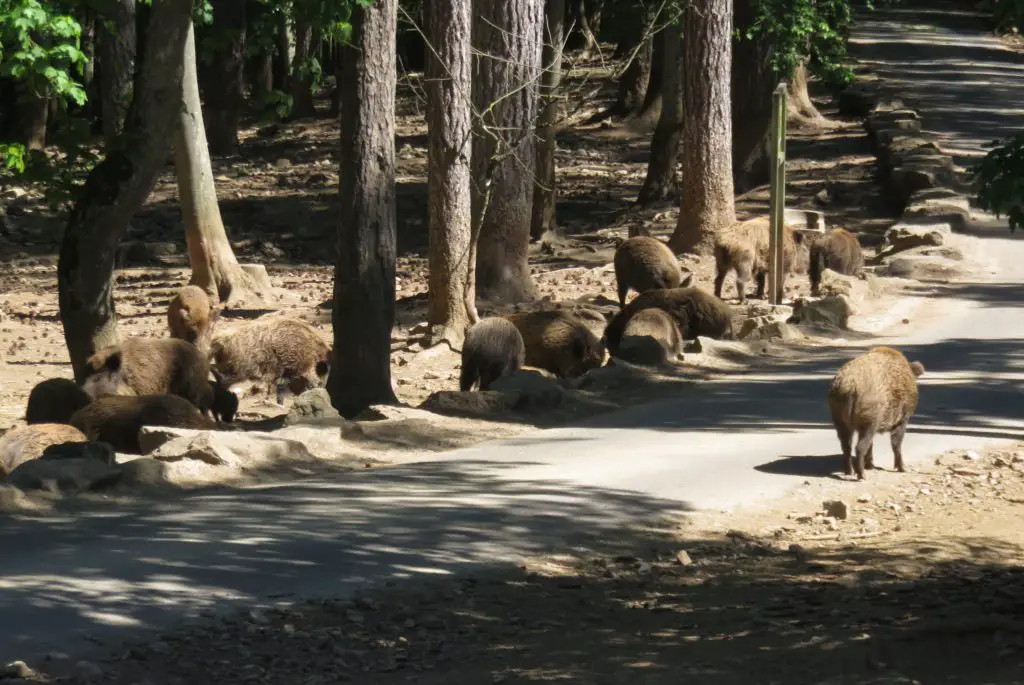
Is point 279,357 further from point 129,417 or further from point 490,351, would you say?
point 129,417

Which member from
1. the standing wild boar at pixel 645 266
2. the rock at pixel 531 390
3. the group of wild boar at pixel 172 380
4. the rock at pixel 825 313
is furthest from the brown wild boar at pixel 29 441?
the standing wild boar at pixel 645 266

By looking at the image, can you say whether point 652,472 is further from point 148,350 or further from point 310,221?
point 310,221

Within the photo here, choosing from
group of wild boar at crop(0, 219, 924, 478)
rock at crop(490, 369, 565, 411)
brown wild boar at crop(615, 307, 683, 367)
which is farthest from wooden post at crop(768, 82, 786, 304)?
rock at crop(490, 369, 565, 411)

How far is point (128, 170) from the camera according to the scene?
14.2 metres

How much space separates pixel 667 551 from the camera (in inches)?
353

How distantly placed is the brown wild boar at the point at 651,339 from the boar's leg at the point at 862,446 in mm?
4575

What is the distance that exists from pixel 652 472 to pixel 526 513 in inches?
63.8

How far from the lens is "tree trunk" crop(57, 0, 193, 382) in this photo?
46.0ft

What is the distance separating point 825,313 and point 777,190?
5.76 ft

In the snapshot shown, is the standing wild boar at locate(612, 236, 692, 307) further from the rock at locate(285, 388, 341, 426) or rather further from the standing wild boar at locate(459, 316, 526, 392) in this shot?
the rock at locate(285, 388, 341, 426)

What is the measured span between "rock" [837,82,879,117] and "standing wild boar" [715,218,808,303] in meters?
18.1

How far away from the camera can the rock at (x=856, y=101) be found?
126ft

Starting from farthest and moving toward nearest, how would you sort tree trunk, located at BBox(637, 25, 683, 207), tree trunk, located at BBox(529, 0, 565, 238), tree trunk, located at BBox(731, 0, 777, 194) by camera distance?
tree trunk, located at BBox(637, 25, 683, 207)
tree trunk, located at BBox(731, 0, 777, 194)
tree trunk, located at BBox(529, 0, 565, 238)

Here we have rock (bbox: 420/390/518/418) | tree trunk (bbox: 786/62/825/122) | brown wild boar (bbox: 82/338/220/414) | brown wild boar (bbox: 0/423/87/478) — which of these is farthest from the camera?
tree trunk (bbox: 786/62/825/122)
